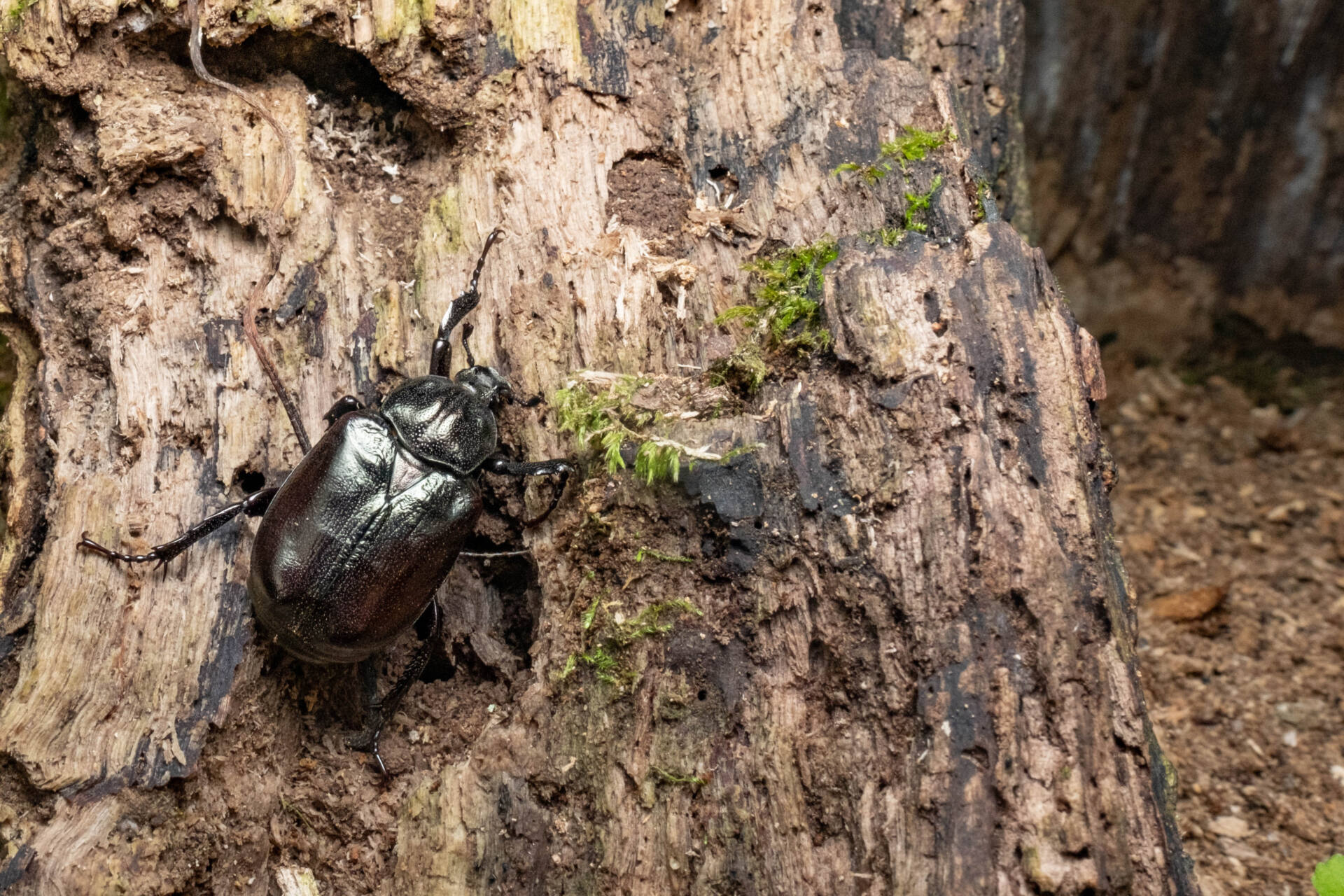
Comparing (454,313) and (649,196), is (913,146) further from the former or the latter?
(454,313)

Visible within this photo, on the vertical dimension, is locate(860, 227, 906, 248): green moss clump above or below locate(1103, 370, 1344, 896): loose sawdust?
above

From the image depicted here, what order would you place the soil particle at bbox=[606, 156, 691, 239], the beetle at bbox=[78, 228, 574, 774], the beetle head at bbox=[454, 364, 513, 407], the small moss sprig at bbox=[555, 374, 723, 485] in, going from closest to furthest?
1. the small moss sprig at bbox=[555, 374, 723, 485]
2. the beetle at bbox=[78, 228, 574, 774]
3. the beetle head at bbox=[454, 364, 513, 407]
4. the soil particle at bbox=[606, 156, 691, 239]

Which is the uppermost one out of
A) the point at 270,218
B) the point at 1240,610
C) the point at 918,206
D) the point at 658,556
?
the point at 918,206

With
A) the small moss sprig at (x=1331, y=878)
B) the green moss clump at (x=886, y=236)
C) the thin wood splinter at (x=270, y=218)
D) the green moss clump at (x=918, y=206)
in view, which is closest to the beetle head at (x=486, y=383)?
the thin wood splinter at (x=270, y=218)

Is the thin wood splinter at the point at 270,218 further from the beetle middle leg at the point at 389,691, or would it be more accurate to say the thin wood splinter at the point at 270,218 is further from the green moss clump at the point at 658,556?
the green moss clump at the point at 658,556

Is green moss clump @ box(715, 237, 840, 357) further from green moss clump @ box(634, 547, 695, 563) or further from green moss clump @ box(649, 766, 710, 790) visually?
green moss clump @ box(649, 766, 710, 790)

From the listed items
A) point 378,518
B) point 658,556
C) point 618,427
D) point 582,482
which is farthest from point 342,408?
point 658,556

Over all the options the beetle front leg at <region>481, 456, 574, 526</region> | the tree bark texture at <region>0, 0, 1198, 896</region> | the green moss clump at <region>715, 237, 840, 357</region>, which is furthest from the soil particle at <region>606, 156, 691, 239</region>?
the beetle front leg at <region>481, 456, 574, 526</region>
